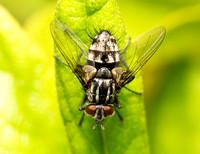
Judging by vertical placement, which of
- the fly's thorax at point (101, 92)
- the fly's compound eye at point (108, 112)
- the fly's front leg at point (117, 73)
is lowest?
the fly's compound eye at point (108, 112)

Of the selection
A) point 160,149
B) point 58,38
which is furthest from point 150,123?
point 58,38

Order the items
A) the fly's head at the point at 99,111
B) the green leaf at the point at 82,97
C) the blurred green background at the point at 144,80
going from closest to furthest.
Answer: the green leaf at the point at 82,97 → the fly's head at the point at 99,111 → the blurred green background at the point at 144,80

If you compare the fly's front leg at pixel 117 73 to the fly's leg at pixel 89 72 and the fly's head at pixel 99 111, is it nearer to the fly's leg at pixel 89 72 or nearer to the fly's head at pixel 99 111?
the fly's leg at pixel 89 72

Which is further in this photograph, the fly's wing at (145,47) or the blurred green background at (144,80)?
the fly's wing at (145,47)

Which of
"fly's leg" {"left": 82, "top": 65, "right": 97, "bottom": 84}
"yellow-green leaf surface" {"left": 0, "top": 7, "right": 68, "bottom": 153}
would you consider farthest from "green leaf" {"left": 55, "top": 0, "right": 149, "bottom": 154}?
"yellow-green leaf surface" {"left": 0, "top": 7, "right": 68, "bottom": 153}

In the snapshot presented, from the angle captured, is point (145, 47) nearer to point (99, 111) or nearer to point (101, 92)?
point (101, 92)

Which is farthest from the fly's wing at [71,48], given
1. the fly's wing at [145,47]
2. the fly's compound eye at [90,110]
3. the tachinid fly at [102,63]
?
the fly's wing at [145,47]
